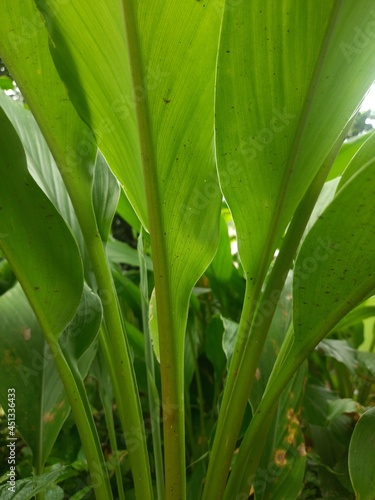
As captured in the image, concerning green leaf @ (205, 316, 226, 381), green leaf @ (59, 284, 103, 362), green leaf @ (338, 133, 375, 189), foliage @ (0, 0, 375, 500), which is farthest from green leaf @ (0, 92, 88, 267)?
green leaf @ (338, 133, 375, 189)

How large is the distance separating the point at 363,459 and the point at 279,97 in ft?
1.09

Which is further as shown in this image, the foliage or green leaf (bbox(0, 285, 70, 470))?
green leaf (bbox(0, 285, 70, 470))

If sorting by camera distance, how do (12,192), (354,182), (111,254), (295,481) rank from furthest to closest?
1. (111,254)
2. (295,481)
3. (12,192)
4. (354,182)

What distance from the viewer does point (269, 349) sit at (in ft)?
2.05

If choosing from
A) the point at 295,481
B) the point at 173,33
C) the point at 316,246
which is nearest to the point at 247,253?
the point at 316,246

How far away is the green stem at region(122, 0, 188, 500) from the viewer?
0.41m

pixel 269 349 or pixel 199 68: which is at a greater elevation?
pixel 199 68

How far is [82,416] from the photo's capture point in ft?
1.57

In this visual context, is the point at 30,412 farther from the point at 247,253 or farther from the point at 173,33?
the point at 173,33

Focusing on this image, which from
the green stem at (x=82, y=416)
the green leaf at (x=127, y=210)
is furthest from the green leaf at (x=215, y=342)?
the green stem at (x=82, y=416)

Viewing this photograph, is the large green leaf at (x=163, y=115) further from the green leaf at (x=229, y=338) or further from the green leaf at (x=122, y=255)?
the green leaf at (x=122, y=255)

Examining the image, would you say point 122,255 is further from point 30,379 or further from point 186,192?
point 186,192

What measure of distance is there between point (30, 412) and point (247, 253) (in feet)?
1.09

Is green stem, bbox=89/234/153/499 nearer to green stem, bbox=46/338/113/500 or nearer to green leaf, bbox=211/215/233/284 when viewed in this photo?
green stem, bbox=46/338/113/500
